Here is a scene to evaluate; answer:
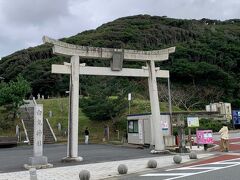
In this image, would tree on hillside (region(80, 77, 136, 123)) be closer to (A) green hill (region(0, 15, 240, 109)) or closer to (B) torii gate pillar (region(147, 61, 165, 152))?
(A) green hill (region(0, 15, 240, 109))

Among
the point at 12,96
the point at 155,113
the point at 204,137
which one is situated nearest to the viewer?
the point at 155,113

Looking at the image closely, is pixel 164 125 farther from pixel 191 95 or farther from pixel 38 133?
pixel 191 95

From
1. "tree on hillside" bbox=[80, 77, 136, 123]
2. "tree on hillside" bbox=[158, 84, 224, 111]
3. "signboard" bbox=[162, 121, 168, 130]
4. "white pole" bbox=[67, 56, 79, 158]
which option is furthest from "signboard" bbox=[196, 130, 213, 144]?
"tree on hillside" bbox=[158, 84, 224, 111]

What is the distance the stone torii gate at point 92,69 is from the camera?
18.3 m

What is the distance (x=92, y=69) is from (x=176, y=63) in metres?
47.1

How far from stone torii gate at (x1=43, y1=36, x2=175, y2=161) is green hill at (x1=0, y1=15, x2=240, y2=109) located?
15.1 m

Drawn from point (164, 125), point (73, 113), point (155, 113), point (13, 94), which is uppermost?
point (13, 94)

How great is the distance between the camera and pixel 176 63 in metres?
65.2

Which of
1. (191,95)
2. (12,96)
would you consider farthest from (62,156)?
(191,95)

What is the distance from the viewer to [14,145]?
31.9 metres

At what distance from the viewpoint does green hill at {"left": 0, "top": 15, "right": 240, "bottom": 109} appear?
194ft

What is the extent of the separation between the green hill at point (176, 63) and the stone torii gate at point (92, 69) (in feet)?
49.5

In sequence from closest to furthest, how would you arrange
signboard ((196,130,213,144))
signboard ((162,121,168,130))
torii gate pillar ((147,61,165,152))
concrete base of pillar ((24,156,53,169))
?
1. concrete base of pillar ((24,156,53,169))
2. torii gate pillar ((147,61,165,152))
3. signboard ((196,130,213,144))
4. signboard ((162,121,168,130))

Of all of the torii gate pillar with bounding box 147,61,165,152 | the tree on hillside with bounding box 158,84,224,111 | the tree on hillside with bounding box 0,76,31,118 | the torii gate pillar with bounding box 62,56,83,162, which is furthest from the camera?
the tree on hillside with bounding box 158,84,224,111
